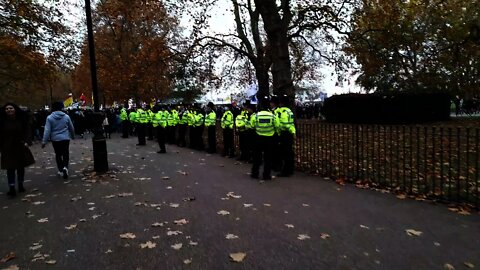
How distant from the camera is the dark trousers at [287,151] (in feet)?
34.2

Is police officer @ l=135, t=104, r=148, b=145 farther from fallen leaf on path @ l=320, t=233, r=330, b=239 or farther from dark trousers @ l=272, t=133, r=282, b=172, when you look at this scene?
fallen leaf on path @ l=320, t=233, r=330, b=239

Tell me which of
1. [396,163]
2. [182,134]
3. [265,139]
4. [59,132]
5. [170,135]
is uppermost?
[59,132]

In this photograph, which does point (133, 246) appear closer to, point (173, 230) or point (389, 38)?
point (173, 230)

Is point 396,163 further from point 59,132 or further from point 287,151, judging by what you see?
point 59,132

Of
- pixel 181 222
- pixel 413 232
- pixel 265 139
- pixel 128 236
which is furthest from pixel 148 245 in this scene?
pixel 265 139

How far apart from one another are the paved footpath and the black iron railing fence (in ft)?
2.47

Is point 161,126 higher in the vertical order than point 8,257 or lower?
higher

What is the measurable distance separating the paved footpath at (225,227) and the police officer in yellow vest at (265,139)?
1.70ft

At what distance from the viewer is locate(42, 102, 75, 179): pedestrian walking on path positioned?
10.1 meters

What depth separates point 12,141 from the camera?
28.4 feet

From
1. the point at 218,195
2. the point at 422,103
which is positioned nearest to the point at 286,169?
the point at 218,195

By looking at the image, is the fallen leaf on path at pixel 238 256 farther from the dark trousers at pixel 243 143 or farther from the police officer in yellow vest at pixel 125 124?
the police officer in yellow vest at pixel 125 124

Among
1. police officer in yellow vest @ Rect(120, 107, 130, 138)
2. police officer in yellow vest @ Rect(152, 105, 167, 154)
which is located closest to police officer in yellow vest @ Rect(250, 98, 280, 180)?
police officer in yellow vest @ Rect(152, 105, 167, 154)

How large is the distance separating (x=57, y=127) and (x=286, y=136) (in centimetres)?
546
